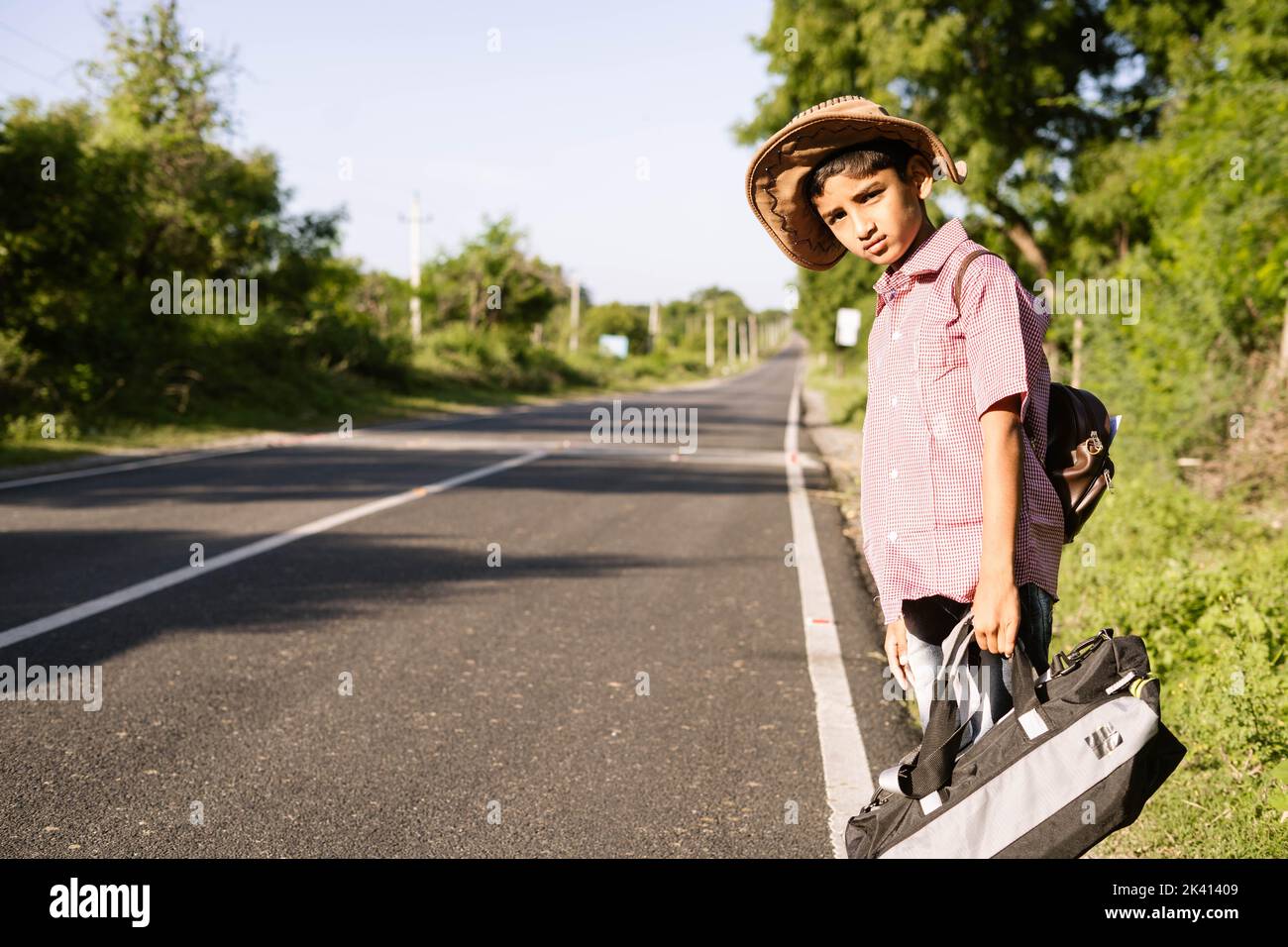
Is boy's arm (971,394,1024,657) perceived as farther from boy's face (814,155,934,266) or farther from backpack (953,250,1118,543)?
boy's face (814,155,934,266)

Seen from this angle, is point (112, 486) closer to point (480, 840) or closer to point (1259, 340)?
point (480, 840)

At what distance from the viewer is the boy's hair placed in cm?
254

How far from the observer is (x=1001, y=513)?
2.25 meters

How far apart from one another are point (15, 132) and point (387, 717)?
56.7 feet

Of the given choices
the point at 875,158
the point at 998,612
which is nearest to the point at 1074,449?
the point at 998,612

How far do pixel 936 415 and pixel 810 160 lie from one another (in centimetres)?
70

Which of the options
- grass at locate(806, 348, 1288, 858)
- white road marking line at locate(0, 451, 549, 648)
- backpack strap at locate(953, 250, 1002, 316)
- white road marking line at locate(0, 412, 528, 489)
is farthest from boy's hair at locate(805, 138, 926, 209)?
white road marking line at locate(0, 412, 528, 489)

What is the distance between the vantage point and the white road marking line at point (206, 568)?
5.88m

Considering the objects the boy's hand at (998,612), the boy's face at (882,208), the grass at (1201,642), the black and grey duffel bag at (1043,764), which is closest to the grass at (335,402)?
the grass at (1201,642)

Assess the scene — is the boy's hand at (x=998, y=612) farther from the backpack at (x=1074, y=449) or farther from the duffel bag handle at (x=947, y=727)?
the backpack at (x=1074, y=449)

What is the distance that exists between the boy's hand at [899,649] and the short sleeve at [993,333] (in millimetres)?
528

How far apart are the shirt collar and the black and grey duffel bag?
2.41 feet

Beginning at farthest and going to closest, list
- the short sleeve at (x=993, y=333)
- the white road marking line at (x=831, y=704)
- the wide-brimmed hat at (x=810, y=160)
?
the white road marking line at (x=831, y=704) → the wide-brimmed hat at (x=810, y=160) → the short sleeve at (x=993, y=333)

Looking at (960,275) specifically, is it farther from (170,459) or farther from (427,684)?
(170,459)
